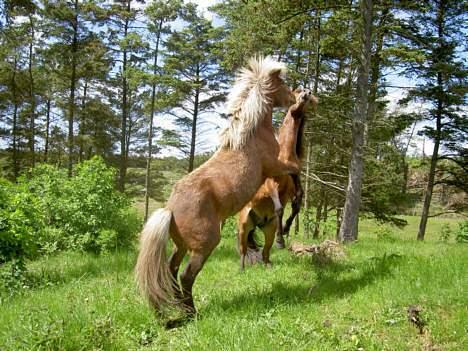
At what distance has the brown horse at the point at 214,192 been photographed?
13.1 feet

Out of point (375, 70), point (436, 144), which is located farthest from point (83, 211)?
point (436, 144)

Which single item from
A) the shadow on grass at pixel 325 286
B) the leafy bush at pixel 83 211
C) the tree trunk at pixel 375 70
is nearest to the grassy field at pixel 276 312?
the shadow on grass at pixel 325 286

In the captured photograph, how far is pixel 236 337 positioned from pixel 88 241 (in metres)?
7.15

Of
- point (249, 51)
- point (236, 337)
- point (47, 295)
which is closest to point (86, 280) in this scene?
point (47, 295)

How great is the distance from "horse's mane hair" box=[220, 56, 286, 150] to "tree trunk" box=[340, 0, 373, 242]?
5.09 meters

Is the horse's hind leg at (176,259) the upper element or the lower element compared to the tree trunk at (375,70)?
lower

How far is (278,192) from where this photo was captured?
20.6 feet

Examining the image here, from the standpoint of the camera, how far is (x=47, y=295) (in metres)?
5.40

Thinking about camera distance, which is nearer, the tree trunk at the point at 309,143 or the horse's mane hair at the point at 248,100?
the horse's mane hair at the point at 248,100

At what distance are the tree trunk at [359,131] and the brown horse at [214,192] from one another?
5.25 m

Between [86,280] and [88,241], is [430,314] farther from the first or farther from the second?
[88,241]

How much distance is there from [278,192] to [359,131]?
4578mm

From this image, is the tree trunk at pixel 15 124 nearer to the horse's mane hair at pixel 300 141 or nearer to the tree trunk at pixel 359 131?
the tree trunk at pixel 359 131

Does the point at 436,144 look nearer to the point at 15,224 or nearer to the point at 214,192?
the point at 214,192
